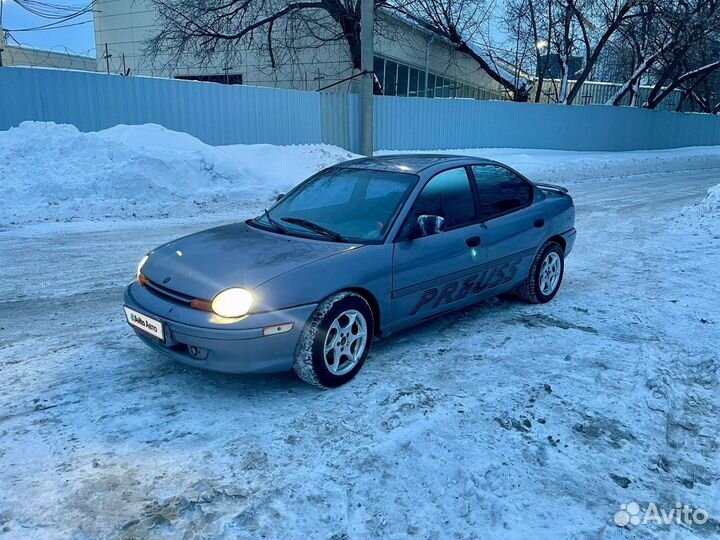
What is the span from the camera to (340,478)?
9.36ft

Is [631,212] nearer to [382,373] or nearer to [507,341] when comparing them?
[507,341]

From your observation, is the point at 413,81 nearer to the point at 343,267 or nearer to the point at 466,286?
the point at 466,286

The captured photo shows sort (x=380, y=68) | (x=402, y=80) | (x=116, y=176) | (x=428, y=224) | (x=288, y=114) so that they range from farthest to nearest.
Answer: (x=402, y=80), (x=380, y=68), (x=288, y=114), (x=116, y=176), (x=428, y=224)

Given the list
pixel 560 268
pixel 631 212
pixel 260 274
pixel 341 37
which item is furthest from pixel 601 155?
pixel 260 274

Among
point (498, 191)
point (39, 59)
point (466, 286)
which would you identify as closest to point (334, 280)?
point (466, 286)

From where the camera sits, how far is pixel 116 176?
1058 centimetres

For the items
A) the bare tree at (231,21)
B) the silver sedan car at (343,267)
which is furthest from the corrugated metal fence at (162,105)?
the silver sedan car at (343,267)

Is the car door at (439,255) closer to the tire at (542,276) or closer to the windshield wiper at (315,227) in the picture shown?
the windshield wiper at (315,227)

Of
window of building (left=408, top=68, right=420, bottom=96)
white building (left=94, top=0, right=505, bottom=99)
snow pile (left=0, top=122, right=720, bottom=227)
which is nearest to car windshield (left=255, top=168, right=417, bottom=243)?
snow pile (left=0, top=122, right=720, bottom=227)

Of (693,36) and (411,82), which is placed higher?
(693,36)

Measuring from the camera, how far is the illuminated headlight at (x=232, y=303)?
11.1 ft

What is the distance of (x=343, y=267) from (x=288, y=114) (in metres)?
13.4

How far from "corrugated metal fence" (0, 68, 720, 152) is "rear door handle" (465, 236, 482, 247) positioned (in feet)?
37.4

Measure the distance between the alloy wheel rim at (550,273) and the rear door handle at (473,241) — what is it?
116 cm
